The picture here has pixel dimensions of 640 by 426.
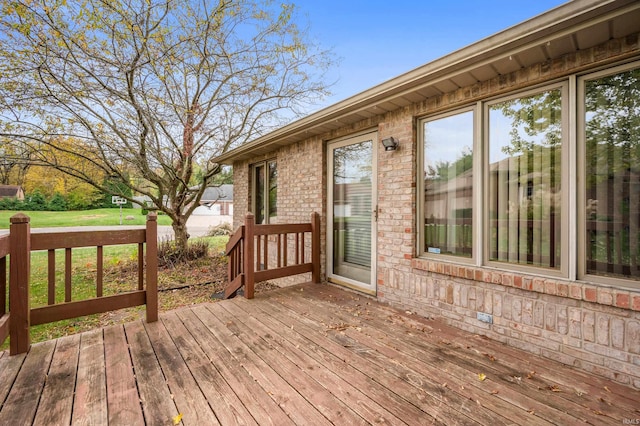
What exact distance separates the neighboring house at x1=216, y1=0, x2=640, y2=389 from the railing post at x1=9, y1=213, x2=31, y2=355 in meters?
3.20

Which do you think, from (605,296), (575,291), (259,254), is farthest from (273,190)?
(605,296)

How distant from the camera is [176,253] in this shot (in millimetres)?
7895

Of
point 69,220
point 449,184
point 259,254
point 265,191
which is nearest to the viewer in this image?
point 449,184

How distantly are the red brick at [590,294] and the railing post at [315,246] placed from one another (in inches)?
123

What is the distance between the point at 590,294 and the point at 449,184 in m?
1.46

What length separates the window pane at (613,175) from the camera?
80.1 inches

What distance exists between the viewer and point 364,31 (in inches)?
272

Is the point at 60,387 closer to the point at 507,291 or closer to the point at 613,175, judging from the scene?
the point at 507,291

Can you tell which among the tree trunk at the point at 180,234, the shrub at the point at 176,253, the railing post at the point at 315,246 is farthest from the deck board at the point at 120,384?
the tree trunk at the point at 180,234

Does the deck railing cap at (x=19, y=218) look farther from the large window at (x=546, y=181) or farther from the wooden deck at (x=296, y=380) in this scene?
the large window at (x=546, y=181)

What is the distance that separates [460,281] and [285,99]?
7.26 metres

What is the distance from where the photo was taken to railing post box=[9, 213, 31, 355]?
2.25 m

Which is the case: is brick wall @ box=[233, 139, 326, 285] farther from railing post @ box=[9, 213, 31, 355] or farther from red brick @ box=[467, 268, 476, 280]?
railing post @ box=[9, 213, 31, 355]

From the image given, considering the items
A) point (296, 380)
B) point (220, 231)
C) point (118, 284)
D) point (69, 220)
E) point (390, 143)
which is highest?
point (390, 143)
